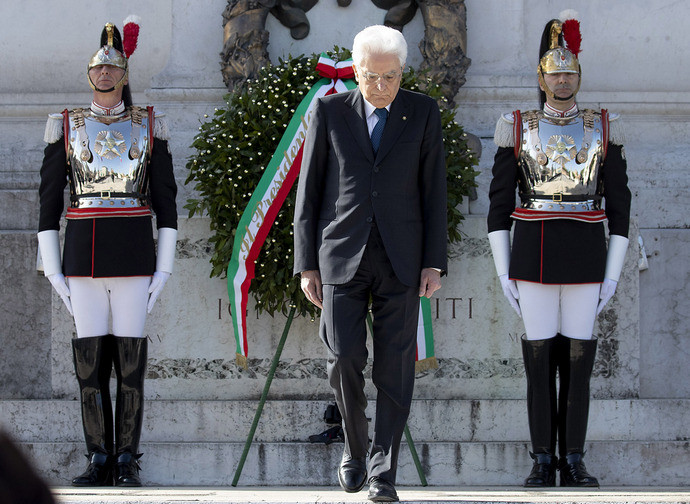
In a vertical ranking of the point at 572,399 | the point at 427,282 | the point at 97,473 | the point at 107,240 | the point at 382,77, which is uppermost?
the point at 382,77

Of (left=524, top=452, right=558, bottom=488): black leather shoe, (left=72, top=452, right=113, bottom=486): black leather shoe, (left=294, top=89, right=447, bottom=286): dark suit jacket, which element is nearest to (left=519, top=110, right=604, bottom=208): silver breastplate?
(left=294, top=89, right=447, bottom=286): dark suit jacket

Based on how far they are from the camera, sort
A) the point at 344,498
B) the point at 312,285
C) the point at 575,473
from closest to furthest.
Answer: the point at 344,498
the point at 312,285
the point at 575,473

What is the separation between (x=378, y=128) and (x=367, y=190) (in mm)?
273

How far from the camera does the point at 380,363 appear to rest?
411 centimetres

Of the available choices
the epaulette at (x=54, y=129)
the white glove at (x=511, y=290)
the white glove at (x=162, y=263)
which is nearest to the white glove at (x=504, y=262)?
the white glove at (x=511, y=290)

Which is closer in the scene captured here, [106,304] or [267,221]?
[106,304]

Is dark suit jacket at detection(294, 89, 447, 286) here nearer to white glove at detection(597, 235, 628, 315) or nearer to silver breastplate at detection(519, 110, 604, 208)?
silver breastplate at detection(519, 110, 604, 208)

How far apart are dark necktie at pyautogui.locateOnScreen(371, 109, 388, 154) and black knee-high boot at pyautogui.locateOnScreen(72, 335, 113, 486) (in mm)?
1867

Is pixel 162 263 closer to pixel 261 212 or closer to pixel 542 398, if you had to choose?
pixel 261 212

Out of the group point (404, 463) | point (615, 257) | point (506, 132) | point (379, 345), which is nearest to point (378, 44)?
point (379, 345)

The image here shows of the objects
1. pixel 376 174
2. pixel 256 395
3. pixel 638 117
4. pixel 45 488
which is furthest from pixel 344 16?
pixel 45 488

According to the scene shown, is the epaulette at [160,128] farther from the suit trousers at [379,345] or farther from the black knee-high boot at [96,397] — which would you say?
the suit trousers at [379,345]

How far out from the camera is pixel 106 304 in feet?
17.4

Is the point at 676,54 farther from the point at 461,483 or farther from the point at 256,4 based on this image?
the point at 461,483
